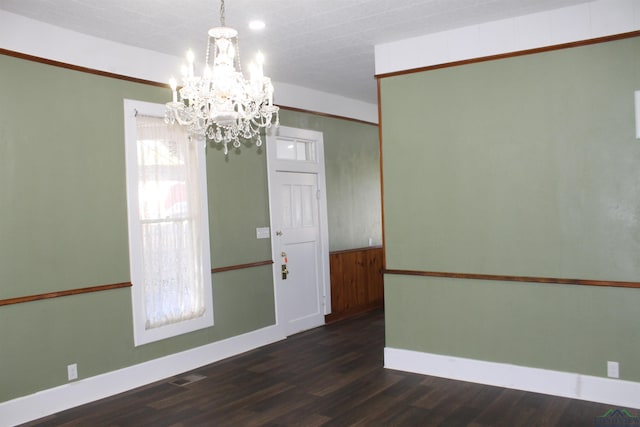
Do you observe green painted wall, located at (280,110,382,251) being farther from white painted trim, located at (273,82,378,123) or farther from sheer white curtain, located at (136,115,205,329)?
sheer white curtain, located at (136,115,205,329)

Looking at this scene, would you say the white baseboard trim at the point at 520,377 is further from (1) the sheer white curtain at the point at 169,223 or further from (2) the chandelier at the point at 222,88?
(2) the chandelier at the point at 222,88

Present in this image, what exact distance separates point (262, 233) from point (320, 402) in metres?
2.17

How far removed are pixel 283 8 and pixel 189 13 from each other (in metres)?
0.67

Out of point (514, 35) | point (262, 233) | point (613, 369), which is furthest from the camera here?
point (262, 233)

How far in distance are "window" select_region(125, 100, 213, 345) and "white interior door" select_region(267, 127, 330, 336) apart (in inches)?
40.3

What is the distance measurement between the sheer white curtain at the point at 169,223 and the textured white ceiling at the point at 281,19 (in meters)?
0.80

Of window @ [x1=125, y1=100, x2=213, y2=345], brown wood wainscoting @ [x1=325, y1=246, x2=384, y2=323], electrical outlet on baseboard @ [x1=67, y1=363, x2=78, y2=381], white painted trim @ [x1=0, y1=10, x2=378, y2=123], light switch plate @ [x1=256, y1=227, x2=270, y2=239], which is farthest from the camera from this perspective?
brown wood wainscoting @ [x1=325, y1=246, x2=384, y2=323]

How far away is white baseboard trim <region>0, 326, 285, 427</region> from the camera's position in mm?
3510

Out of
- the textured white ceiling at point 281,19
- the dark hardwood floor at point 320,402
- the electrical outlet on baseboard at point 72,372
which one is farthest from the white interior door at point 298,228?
the electrical outlet on baseboard at point 72,372

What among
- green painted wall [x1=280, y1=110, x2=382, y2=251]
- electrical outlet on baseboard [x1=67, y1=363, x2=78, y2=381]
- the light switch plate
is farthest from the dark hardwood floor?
green painted wall [x1=280, y1=110, x2=382, y2=251]

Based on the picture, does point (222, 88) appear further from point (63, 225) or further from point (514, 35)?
point (514, 35)

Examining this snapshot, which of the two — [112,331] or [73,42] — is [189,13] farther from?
[112,331]

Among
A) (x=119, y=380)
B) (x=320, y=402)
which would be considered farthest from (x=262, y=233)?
(x=320, y=402)

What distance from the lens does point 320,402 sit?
3754 millimetres
